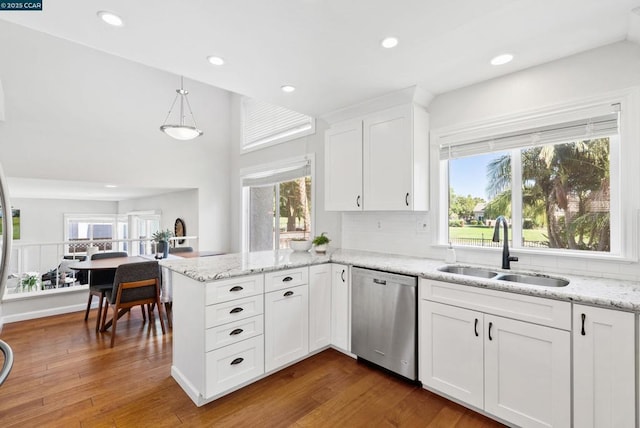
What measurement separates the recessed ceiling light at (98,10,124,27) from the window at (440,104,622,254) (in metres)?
2.60

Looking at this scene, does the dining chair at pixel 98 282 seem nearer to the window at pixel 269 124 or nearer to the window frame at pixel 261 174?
the window frame at pixel 261 174

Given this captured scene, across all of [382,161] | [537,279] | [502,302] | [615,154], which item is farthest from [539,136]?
[502,302]

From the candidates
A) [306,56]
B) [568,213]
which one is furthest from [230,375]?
[568,213]

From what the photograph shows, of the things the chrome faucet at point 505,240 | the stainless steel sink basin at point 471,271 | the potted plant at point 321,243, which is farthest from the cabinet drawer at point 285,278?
the chrome faucet at point 505,240

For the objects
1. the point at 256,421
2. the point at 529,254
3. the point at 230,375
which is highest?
the point at 529,254

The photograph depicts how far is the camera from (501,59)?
88.5 inches

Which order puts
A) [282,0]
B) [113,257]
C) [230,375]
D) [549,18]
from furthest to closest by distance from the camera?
[113,257] → [230,375] → [549,18] → [282,0]

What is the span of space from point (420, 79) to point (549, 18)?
3.05 ft

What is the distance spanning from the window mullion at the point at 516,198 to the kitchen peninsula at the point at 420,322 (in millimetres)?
497

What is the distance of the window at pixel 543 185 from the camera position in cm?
210

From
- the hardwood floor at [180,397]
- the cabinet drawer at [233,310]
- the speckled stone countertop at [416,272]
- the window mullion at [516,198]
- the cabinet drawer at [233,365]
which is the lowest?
the hardwood floor at [180,397]

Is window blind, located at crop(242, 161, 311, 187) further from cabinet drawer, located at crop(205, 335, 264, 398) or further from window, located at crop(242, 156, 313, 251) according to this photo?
cabinet drawer, located at crop(205, 335, 264, 398)

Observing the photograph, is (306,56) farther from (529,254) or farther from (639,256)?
(639,256)

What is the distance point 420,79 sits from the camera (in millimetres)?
2574
